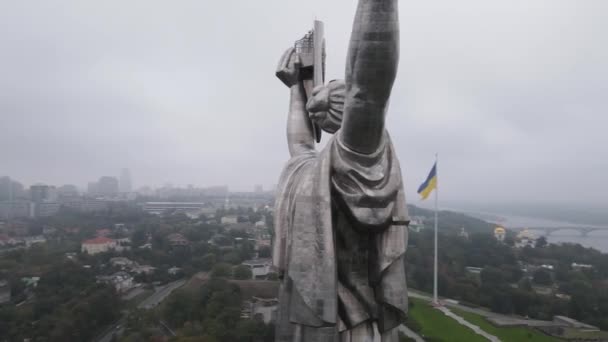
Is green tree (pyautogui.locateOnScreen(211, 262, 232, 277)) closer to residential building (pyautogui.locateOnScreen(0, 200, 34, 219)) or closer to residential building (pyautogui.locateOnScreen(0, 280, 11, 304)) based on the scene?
residential building (pyautogui.locateOnScreen(0, 280, 11, 304))

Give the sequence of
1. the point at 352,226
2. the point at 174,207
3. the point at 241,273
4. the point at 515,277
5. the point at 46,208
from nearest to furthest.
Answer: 1. the point at 352,226
2. the point at 241,273
3. the point at 515,277
4. the point at 46,208
5. the point at 174,207

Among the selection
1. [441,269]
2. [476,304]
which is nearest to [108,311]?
[476,304]

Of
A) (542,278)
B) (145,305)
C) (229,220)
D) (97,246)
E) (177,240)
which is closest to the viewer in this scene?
(145,305)

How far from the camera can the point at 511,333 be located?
839 inches

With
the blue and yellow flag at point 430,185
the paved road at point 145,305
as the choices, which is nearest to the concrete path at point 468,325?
the blue and yellow flag at point 430,185

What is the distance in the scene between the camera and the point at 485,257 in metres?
44.9

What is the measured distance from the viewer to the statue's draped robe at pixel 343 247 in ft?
10.4

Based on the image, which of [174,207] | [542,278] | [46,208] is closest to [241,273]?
[542,278]

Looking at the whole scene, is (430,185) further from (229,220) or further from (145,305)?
(229,220)

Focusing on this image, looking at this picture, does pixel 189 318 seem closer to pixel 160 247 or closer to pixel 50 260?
pixel 50 260

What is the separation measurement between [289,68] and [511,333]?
21.6m

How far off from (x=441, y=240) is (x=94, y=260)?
3723cm


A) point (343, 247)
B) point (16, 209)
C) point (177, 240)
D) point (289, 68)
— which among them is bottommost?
point (177, 240)

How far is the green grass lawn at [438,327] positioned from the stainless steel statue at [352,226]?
1760cm
